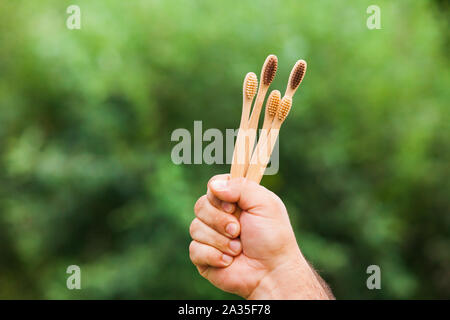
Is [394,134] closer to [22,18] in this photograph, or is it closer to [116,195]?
[116,195]

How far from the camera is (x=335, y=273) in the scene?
2230mm

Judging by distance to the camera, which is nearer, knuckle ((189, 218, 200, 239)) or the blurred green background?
knuckle ((189, 218, 200, 239))

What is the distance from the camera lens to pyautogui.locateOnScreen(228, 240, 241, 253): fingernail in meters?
1.03

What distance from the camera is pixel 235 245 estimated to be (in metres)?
1.04

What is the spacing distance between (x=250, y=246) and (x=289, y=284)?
0.11 m

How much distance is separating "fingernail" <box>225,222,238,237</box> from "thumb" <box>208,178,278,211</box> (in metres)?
0.04

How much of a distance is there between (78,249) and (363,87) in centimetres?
151

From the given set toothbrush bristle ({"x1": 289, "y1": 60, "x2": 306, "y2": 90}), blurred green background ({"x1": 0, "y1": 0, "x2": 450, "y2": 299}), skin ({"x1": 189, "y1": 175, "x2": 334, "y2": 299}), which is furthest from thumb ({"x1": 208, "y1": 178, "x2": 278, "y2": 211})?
blurred green background ({"x1": 0, "y1": 0, "x2": 450, "y2": 299})

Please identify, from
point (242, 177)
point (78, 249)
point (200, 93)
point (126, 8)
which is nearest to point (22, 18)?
point (126, 8)

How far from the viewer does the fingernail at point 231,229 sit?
102cm
